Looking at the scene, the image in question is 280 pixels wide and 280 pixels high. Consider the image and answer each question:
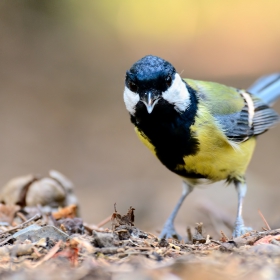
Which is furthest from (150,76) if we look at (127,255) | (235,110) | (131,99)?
(235,110)

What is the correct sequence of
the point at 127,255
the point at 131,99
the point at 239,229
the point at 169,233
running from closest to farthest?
the point at 127,255
the point at 131,99
the point at 239,229
the point at 169,233

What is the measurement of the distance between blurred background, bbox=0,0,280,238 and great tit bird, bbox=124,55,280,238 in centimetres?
98

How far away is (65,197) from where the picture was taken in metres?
A: 3.49

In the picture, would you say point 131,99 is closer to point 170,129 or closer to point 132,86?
point 132,86

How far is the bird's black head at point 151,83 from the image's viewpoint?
276 cm

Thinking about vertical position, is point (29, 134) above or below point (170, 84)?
below

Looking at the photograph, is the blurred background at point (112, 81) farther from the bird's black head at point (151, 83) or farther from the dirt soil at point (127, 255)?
the dirt soil at point (127, 255)

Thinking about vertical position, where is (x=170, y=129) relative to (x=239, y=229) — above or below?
above

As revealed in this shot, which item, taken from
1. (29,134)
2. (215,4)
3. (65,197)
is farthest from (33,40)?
(65,197)

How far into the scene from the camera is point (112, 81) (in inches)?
345

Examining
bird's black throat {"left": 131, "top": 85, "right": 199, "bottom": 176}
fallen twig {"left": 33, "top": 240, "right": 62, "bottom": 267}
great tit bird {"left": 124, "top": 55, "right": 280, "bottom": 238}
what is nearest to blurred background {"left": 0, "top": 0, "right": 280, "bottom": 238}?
great tit bird {"left": 124, "top": 55, "right": 280, "bottom": 238}

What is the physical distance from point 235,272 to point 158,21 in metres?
8.25

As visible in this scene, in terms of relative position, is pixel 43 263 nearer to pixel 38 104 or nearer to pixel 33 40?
pixel 38 104

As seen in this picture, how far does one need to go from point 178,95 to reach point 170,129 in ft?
0.74
